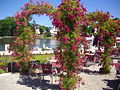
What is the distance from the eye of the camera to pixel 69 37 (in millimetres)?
5773

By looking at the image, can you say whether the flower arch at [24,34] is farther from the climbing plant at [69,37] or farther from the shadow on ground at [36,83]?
the climbing plant at [69,37]

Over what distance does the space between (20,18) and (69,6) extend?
13.3ft

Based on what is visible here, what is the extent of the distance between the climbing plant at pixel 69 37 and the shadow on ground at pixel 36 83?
1.30 m

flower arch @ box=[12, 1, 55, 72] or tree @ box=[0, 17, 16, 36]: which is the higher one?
tree @ box=[0, 17, 16, 36]

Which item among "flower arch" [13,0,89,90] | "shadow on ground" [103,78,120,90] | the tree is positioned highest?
the tree

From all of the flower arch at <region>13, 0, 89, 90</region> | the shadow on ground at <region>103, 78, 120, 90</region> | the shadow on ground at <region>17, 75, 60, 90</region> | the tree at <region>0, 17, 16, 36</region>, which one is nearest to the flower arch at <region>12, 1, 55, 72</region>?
the shadow on ground at <region>17, 75, 60, 90</region>

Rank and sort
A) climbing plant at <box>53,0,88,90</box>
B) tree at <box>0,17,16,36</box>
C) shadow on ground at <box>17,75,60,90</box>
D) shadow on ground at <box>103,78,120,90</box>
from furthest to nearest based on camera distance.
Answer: tree at <box>0,17,16,36</box> < shadow on ground at <box>17,75,60,90</box> < shadow on ground at <box>103,78,120,90</box> < climbing plant at <box>53,0,88,90</box>

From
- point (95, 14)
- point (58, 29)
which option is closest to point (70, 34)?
point (58, 29)

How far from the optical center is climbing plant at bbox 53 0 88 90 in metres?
5.71

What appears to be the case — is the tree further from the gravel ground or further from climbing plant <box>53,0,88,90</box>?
climbing plant <box>53,0,88,90</box>

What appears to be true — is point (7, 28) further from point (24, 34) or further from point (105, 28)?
point (105, 28)

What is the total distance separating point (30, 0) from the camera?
27.6ft

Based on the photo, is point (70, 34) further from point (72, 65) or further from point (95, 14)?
point (95, 14)

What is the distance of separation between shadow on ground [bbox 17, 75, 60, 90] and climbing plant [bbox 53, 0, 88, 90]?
4.27 ft
